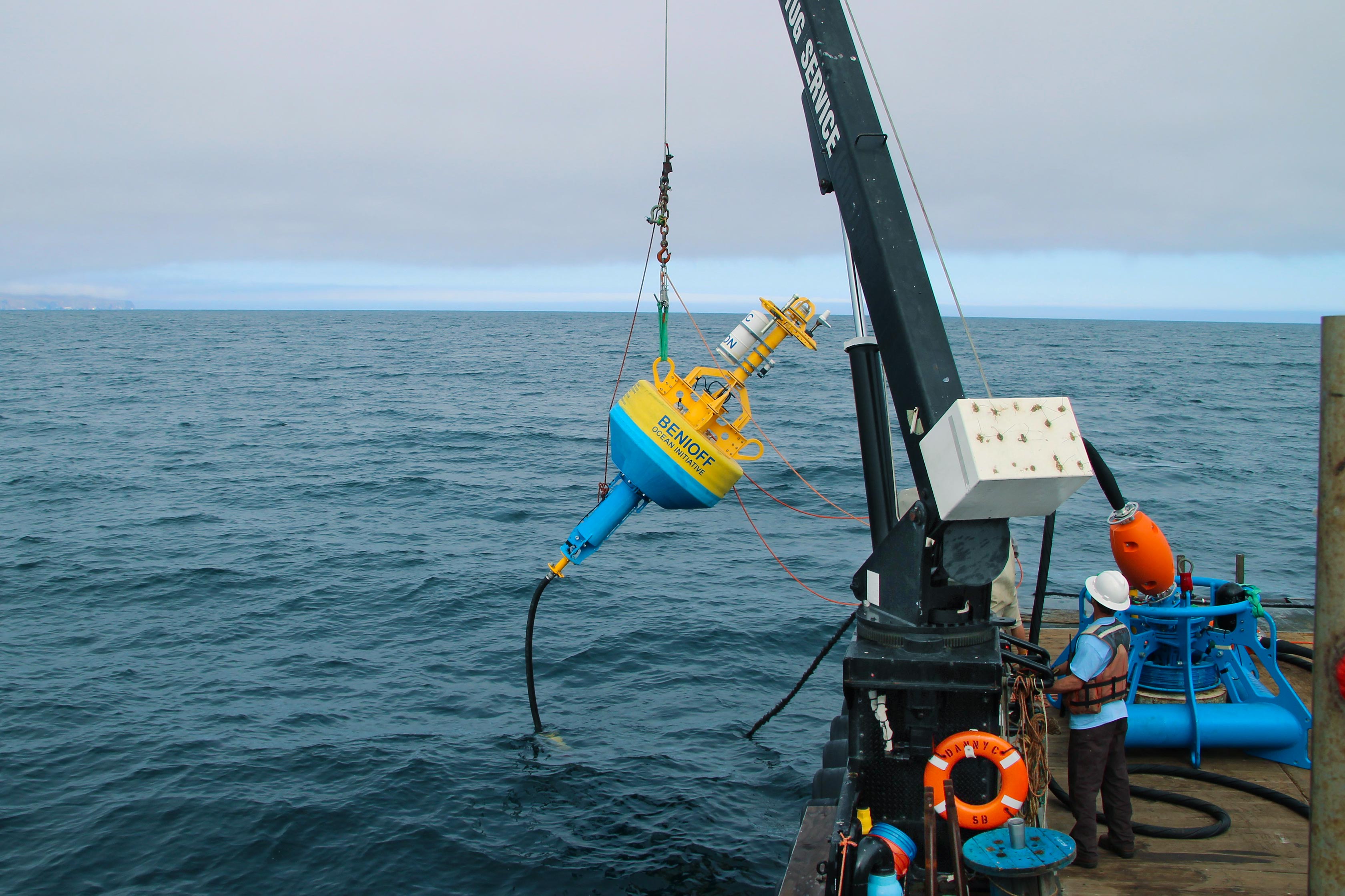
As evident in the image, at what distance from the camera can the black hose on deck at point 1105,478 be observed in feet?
22.0

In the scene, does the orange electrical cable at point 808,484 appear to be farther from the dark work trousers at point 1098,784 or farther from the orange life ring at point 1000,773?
the dark work trousers at point 1098,784

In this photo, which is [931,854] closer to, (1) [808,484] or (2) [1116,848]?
(2) [1116,848]

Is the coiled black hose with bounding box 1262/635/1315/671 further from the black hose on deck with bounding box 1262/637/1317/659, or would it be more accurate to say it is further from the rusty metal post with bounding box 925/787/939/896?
the rusty metal post with bounding box 925/787/939/896

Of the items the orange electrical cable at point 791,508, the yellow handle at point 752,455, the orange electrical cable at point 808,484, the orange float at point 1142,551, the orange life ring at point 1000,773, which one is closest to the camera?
the orange life ring at point 1000,773

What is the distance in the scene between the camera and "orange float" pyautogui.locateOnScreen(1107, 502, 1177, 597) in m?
7.64

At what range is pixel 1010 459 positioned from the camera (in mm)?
5152

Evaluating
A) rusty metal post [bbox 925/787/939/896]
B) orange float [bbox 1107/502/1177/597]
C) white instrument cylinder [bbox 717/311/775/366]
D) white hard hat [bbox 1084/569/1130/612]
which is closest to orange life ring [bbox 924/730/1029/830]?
rusty metal post [bbox 925/787/939/896]

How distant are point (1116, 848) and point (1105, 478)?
2574 mm

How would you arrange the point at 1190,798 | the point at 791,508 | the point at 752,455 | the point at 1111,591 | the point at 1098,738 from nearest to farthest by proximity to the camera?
1. the point at 1098,738
2. the point at 1111,591
3. the point at 1190,798
4. the point at 752,455
5. the point at 791,508

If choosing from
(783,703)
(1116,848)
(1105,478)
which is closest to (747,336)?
(1105,478)

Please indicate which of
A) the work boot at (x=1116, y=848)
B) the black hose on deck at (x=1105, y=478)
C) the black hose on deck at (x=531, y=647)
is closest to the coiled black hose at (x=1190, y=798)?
the work boot at (x=1116, y=848)

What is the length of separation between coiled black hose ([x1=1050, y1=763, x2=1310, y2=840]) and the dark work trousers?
13 cm

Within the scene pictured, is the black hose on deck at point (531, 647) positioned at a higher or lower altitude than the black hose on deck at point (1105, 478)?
lower

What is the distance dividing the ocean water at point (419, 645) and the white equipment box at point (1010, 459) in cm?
503
